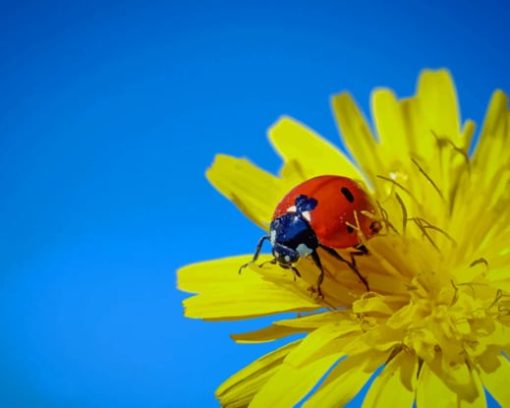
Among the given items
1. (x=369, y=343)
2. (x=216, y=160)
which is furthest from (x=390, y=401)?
(x=216, y=160)

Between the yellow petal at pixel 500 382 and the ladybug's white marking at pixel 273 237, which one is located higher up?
the ladybug's white marking at pixel 273 237

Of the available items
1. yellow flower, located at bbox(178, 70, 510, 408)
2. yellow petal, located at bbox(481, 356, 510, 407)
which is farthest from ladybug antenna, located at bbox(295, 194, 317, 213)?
yellow petal, located at bbox(481, 356, 510, 407)

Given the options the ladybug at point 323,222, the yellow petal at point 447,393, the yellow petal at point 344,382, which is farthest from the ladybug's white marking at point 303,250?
the yellow petal at point 447,393

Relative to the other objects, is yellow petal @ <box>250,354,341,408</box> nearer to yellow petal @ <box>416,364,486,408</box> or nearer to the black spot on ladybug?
yellow petal @ <box>416,364,486,408</box>

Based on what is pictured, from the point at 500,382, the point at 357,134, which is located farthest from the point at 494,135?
the point at 500,382

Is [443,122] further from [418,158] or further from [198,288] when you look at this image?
[198,288]

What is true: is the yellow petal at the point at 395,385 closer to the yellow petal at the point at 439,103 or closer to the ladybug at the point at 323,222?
the ladybug at the point at 323,222
